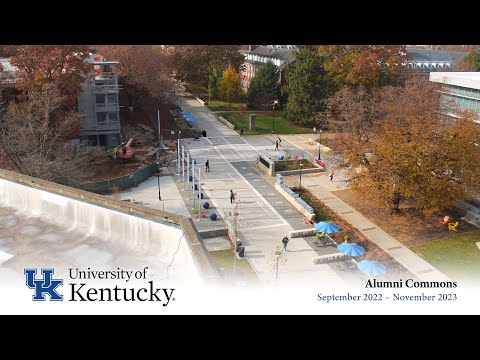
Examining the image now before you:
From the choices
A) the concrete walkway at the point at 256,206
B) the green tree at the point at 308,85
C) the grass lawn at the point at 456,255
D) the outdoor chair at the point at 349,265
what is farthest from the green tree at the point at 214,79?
the outdoor chair at the point at 349,265

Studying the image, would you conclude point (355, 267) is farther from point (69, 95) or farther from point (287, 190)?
point (69, 95)

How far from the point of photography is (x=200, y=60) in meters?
67.6

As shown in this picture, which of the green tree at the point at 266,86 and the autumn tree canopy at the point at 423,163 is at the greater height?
the green tree at the point at 266,86

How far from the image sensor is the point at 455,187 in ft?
76.9

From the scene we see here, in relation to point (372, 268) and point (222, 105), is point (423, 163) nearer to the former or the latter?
point (372, 268)

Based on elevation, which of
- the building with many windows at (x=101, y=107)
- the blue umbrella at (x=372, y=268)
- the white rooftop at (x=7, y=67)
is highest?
the white rooftop at (x=7, y=67)

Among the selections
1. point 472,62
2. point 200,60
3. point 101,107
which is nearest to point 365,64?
point 472,62

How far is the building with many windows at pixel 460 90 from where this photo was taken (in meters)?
30.3

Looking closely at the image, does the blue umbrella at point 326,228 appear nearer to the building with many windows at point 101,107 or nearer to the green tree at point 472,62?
the building with many windows at point 101,107

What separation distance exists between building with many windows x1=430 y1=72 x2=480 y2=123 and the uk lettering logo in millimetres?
29031

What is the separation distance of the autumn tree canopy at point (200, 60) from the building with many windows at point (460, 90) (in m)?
39.5

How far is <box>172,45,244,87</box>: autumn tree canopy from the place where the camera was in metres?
66.8

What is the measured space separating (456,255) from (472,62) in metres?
50.8

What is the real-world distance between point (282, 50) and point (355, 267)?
5341 centimetres
